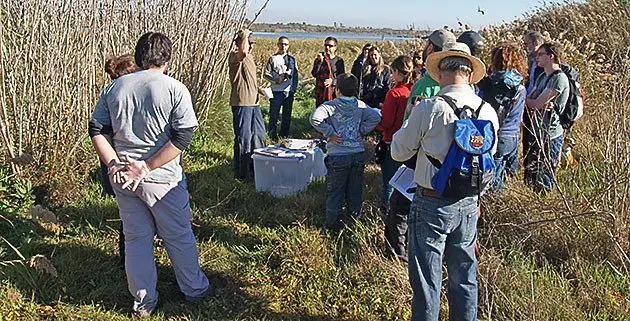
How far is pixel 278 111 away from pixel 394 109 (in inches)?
178

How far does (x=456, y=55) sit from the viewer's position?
2.98 meters

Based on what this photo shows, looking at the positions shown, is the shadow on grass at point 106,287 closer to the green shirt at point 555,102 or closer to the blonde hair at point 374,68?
the green shirt at point 555,102

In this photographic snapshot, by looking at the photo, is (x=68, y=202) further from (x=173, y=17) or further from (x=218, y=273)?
(x=173, y=17)

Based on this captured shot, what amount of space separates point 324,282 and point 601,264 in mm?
1902

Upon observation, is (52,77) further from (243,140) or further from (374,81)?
(374,81)

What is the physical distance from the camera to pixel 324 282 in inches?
154

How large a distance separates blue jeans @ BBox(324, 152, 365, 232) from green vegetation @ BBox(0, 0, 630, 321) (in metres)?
0.15

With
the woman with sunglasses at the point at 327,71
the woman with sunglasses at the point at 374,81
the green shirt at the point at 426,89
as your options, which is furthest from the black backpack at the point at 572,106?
the woman with sunglasses at the point at 327,71

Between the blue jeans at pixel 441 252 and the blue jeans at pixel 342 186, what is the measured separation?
Answer: 1583mm

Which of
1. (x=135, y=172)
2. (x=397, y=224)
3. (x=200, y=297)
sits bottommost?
(x=200, y=297)

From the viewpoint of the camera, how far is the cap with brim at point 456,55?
2.99 m

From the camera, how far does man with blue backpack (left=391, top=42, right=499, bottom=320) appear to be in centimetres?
281

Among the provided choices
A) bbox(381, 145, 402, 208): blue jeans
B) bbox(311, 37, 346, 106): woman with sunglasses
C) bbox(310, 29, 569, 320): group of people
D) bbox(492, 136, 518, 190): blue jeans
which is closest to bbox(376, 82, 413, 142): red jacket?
bbox(310, 29, 569, 320): group of people

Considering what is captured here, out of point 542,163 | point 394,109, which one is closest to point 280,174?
point 394,109
